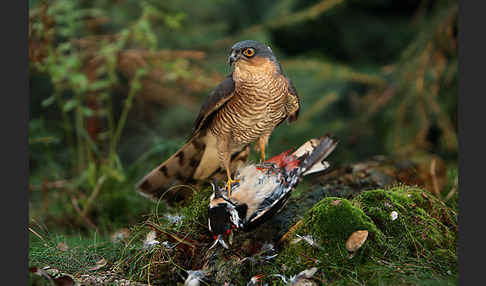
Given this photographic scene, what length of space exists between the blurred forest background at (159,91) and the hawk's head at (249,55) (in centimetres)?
134

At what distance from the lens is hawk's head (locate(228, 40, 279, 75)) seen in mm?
2729

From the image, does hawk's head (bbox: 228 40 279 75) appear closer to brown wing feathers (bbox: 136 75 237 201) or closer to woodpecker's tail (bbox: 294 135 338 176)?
brown wing feathers (bbox: 136 75 237 201)

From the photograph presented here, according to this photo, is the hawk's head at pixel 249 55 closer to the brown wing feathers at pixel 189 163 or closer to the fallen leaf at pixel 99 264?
the brown wing feathers at pixel 189 163

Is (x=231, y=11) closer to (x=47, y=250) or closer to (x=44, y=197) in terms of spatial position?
(x=44, y=197)

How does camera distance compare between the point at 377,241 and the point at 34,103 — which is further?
the point at 34,103

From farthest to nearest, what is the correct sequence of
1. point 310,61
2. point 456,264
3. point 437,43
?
point 310,61
point 437,43
point 456,264

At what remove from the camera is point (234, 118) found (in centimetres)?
295

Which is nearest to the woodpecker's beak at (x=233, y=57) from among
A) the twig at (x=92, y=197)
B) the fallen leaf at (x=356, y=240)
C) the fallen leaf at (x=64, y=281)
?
the fallen leaf at (x=356, y=240)

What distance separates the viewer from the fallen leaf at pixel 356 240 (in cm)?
214

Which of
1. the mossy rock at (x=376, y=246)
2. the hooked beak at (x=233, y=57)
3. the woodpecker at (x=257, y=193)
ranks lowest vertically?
the mossy rock at (x=376, y=246)

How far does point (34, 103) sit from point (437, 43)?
520cm

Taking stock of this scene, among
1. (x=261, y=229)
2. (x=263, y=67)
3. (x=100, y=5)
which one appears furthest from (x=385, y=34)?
(x=261, y=229)

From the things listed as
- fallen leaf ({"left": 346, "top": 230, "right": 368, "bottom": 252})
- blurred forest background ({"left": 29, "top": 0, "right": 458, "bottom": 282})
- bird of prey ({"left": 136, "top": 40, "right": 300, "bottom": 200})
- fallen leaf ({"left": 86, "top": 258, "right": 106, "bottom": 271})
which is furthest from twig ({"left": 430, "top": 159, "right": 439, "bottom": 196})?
fallen leaf ({"left": 86, "top": 258, "right": 106, "bottom": 271})

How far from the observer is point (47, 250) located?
99.0 inches
